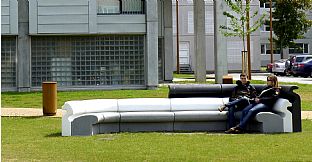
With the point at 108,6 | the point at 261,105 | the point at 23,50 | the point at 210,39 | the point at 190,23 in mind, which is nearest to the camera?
the point at 261,105

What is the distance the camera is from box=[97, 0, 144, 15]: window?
94.9ft

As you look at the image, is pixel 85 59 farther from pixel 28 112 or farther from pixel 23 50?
pixel 28 112

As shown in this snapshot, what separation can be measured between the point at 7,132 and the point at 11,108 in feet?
22.7

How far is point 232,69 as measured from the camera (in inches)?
2295

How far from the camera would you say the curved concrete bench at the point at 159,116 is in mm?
12094

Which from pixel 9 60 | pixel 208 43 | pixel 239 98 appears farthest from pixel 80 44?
pixel 208 43

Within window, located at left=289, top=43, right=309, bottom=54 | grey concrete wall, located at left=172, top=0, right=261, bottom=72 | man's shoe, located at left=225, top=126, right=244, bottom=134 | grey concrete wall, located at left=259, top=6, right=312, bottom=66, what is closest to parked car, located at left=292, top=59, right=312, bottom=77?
grey concrete wall, located at left=172, top=0, right=261, bottom=72

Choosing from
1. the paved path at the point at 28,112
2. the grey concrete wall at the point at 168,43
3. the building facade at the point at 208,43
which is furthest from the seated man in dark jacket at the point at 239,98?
the building facade at the point at 208,43

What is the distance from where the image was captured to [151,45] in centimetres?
2847

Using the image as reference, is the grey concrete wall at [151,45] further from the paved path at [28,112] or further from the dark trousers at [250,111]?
the dark trousers at [250,111]

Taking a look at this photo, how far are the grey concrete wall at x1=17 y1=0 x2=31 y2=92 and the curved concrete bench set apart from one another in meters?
16.4

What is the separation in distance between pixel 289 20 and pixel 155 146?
184ft

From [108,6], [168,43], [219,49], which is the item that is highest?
[108,6]

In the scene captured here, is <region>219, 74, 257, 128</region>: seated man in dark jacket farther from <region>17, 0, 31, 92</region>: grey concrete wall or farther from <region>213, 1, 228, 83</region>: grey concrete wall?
<region>213, 1, 228, 83</region>: grey concrete wall
